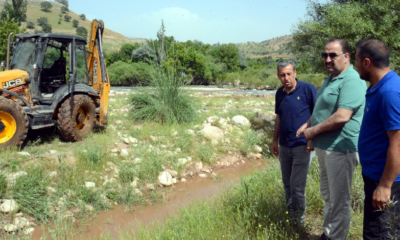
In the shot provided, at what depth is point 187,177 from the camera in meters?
6.23

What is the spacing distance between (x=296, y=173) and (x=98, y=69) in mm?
5829

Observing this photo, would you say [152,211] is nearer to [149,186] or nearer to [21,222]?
[149,186]

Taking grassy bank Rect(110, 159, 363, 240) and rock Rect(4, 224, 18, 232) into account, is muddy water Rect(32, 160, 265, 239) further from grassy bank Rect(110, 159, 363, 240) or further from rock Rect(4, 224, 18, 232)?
grassy bank Rect(110, 159, 363, 240)

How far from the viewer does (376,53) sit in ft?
7.04

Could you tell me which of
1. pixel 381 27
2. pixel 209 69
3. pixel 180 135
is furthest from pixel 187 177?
pixel 209 69

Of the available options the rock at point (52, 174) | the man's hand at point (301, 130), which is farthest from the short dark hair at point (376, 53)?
the rock at point (52, 174)

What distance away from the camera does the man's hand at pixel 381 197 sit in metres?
2.03

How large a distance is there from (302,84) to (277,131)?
2.21 ft

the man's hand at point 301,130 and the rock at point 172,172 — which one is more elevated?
the man's hand at point 301,130

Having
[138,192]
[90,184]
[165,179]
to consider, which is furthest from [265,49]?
[90,184]

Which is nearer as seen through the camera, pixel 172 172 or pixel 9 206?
pixel 9 206

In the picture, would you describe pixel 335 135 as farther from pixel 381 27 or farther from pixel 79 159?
pixel 381 27

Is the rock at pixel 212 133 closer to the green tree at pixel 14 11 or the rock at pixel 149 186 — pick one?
the rock at pixel 149 186

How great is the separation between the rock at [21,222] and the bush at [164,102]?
456 cm
